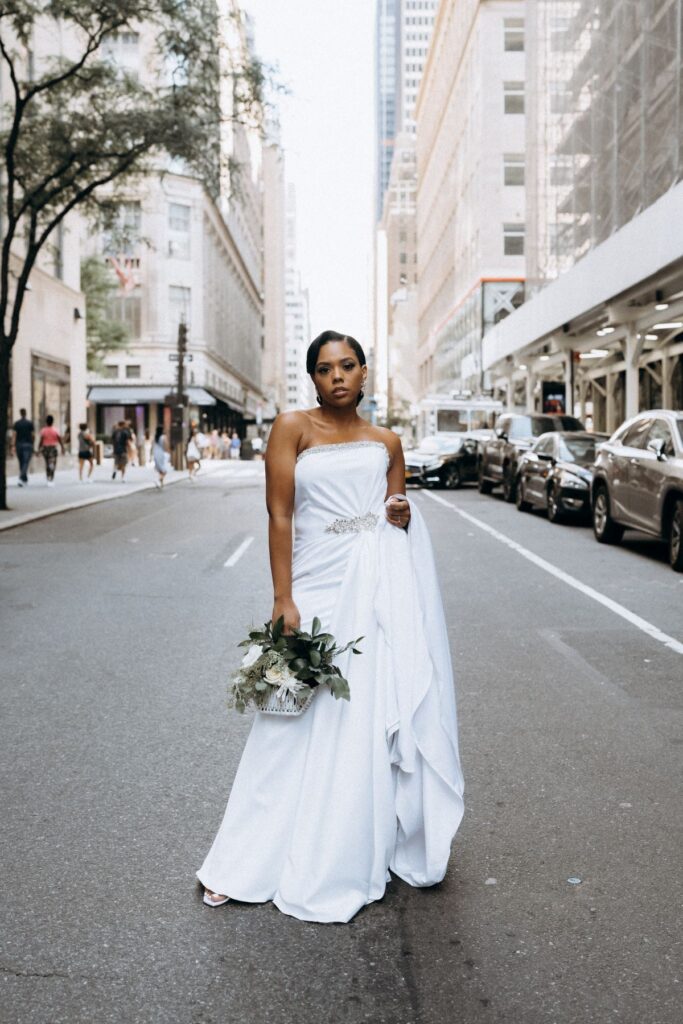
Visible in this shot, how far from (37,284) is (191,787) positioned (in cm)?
3268

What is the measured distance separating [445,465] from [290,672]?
26.0 m

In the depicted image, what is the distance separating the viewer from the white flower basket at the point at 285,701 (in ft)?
11.2

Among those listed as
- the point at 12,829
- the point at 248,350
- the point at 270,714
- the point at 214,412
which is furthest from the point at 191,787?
the point at 248,350

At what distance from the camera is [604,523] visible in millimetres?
14859

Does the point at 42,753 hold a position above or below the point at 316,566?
below

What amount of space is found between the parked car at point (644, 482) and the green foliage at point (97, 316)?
166ft

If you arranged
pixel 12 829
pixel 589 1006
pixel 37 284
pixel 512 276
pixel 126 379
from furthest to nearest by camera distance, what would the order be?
pixel 126 379 → pixel 512 276 → pixel 37 284 → pixel 12 829 → pixel 589 1006

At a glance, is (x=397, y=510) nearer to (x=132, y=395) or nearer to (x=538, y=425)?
(x=538, y=425)

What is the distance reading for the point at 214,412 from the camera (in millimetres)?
79688

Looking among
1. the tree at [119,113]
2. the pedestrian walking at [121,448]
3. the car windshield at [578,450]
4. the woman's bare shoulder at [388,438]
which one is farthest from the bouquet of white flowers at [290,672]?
the pedestrian walking at [121,448]

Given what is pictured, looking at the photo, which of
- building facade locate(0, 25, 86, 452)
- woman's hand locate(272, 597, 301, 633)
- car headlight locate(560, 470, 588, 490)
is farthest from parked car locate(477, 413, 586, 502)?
woman's hand locate(272, 597, 301, 633)

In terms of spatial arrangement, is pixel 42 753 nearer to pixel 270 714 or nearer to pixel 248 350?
pixel 270 714

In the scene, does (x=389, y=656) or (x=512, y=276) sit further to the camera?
(x=512, y=276)

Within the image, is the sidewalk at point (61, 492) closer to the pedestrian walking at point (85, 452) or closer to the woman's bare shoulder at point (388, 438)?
the pedestrian walking at point (85, 452)
